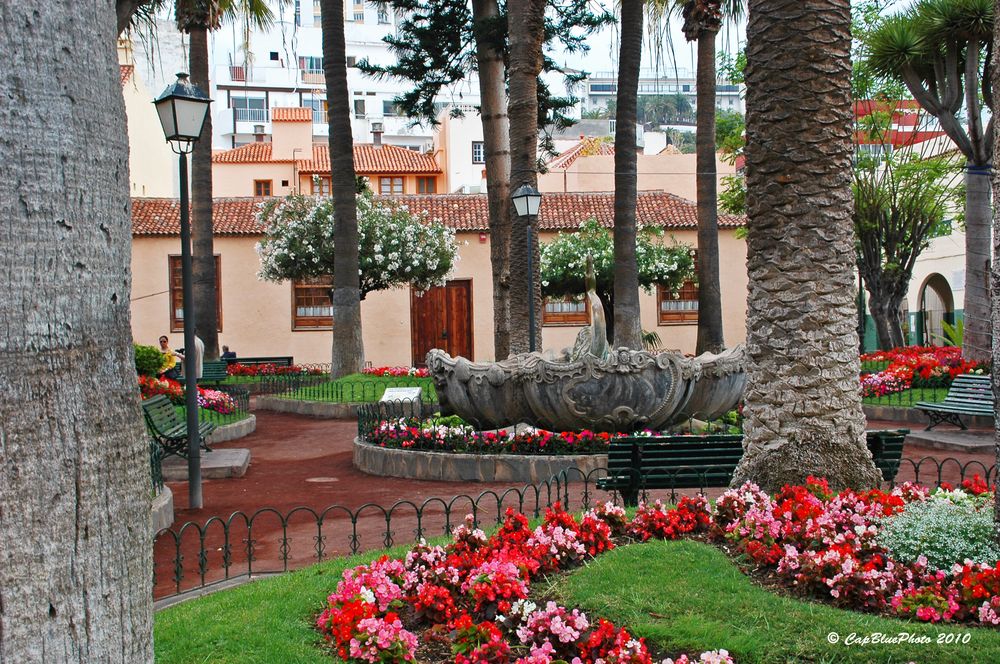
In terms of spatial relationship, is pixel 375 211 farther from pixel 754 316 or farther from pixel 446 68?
pixel 754 316

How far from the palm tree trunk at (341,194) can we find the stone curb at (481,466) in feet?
28.1

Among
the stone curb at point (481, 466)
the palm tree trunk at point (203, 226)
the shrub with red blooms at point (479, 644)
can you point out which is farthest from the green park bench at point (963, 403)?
the palm tree trunk at point (203, 226)

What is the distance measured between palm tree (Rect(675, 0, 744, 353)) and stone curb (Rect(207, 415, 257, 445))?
8.99 m

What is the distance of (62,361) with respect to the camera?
2.29 metres

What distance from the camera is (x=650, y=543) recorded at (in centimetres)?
535

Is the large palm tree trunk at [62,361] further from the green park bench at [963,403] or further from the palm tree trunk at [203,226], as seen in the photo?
the palm tree trunk at [203,226]

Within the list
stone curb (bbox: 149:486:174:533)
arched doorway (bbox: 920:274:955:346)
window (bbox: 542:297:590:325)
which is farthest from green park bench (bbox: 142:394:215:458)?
arched doorway (bbox: 920:274:955:346)

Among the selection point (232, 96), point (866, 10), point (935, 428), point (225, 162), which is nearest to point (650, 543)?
point (935, 428)

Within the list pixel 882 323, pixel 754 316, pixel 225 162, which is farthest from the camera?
pixel 225 162

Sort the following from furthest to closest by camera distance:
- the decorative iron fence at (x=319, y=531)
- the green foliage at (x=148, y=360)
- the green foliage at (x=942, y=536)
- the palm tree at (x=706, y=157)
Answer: the palm tree at (x=706, y=157)
the green foliage at (x=148, y=360)
the decorative iron fence at (x=319, y=531)
the green foliage at (x=942, y=536)

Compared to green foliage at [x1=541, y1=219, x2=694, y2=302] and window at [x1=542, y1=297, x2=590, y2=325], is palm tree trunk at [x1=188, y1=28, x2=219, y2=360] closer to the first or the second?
green foliage at [x1=541, y1=219, x2=694, y2=302]

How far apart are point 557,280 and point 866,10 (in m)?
9.59

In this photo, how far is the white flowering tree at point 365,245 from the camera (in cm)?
2386

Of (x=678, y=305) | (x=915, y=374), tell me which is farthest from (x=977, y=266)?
(x=678, y=305)
